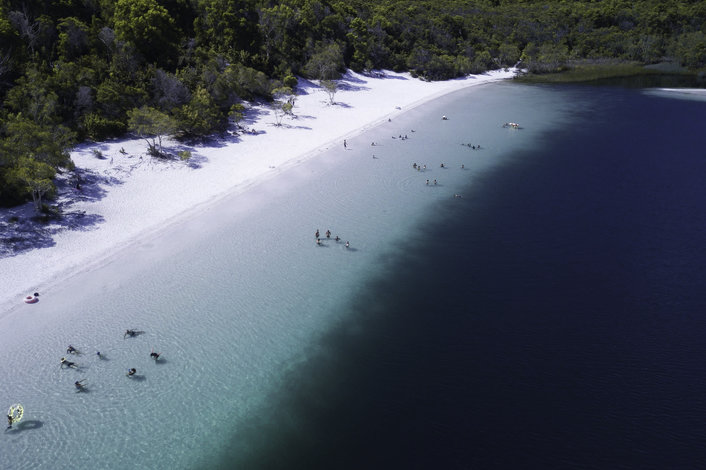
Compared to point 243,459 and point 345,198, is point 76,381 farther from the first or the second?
point 345,198

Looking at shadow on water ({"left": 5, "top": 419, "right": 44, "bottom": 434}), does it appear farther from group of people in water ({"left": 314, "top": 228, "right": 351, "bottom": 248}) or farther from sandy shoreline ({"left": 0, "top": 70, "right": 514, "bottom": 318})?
group of people in water ({"left": 314, "top": 228, "right": 351, "bottom": 248})

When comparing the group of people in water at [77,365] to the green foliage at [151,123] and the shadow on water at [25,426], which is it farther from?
the green foliage at [151,123]

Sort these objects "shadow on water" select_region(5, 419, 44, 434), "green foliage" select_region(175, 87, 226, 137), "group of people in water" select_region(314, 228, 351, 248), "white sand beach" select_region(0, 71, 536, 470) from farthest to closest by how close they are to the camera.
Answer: "green foliage" select_region(175, 87, 226, 137), "group of people in water" select_region(314, 228, 351, 248), "white sand beach" select_region(0, 71, 536, 470), "shadow on water" select_region(5, 419, 44, 434)

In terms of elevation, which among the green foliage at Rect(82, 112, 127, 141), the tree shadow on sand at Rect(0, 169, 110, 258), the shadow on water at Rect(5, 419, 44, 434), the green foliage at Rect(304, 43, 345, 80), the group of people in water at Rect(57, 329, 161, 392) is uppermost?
the green foliage at Rect(304, 43, 345, 80)

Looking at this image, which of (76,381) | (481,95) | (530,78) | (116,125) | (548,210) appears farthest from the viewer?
(530,78)

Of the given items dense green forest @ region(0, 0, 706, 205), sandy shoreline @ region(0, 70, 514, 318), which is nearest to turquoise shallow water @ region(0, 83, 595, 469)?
sandy shoreline @ region(0, 70, 514, 318)

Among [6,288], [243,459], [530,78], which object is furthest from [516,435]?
[530,78]

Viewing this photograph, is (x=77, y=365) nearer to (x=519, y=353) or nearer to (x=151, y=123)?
(x=519, y=353)
